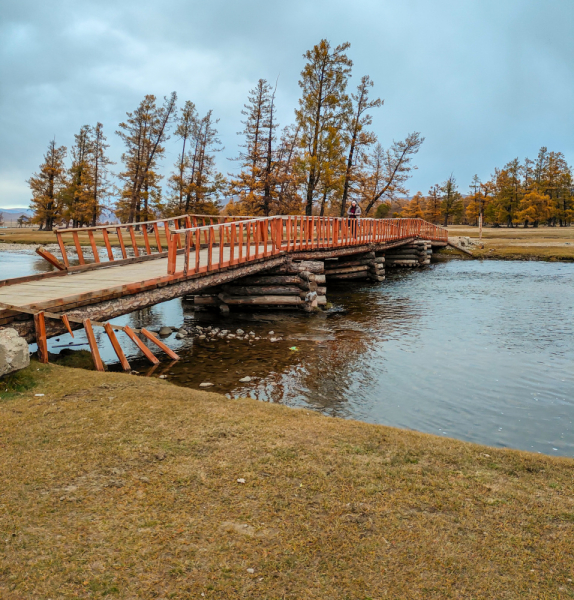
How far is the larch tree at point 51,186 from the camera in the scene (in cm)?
6338

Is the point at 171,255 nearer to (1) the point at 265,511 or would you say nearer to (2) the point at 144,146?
(1) the point at 265,511

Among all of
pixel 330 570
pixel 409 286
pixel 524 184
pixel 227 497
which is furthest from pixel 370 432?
pixel 524 184

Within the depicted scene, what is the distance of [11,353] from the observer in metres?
5.84

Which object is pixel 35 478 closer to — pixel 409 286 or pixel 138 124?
pixel 409 286

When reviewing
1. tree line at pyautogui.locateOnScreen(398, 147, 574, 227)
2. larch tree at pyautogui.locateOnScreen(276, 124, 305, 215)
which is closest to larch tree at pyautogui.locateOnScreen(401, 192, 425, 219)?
tree line at pyautogui.locateOnScreen(398, 147, 574, 227)

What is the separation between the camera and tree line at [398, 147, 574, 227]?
245 ft

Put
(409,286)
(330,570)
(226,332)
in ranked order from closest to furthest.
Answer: (330,570)
(226,332)
(409,286)

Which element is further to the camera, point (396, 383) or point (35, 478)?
point (396, 383)

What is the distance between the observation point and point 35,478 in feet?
12.4

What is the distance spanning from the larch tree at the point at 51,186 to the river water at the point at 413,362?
184 ft

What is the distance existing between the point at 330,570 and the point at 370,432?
7.45ft

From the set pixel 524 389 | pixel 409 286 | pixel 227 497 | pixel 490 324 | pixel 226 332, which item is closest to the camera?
pixel 227 497

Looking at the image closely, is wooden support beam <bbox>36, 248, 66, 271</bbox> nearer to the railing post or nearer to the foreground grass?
the railing post

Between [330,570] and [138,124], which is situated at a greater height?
[138,124]
